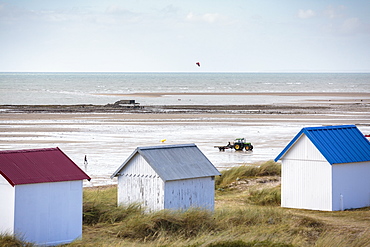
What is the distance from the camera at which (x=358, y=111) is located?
72438 millimetres

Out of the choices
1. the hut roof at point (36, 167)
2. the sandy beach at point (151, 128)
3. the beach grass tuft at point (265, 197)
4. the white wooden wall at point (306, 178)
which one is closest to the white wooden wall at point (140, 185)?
the hut roof at point (36, 167)

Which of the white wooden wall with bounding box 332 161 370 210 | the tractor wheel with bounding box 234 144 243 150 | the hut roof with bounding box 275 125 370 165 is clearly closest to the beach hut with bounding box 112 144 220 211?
the hut roof with bounding box 275 125 370 165

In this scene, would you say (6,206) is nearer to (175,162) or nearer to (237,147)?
(175,162)

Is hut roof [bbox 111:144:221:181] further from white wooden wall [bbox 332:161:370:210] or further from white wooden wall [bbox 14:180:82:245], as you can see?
white wooden wall [bbox 332:161:370:210]

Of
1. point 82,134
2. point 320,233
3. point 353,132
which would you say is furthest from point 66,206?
point 82,134

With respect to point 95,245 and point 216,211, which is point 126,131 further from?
point 95,245

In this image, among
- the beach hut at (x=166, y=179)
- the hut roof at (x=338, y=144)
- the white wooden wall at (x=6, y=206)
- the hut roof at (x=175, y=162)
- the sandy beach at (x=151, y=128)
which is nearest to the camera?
the white wooden wall at (x=6, y=206)

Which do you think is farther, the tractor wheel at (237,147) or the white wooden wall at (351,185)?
the tractor wheel at (237,147)

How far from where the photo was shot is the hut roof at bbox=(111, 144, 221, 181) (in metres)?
17.5

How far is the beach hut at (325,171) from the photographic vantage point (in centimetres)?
1994

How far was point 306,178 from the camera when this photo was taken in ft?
66.8

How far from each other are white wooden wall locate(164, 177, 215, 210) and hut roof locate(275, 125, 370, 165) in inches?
133

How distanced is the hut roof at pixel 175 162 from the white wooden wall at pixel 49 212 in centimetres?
295

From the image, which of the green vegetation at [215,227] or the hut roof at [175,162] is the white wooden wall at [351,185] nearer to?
the green vegetation at [215,227]
